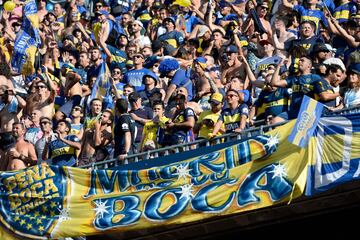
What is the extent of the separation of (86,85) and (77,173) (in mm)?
4986

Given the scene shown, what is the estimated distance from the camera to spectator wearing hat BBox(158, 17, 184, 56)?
25562 mm

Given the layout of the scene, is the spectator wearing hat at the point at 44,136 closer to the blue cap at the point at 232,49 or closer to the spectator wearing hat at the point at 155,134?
the spectator wearing hat at the point at 155,134

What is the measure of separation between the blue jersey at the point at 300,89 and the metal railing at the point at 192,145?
0.49 metres

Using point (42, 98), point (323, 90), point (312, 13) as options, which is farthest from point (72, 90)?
point (323, 90)

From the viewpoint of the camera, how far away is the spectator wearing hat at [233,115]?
20422 millimetres

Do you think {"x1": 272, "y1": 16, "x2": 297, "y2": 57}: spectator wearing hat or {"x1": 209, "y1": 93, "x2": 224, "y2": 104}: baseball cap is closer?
{"x1": 209, "y1": 93, "x2": 224, "y2": 104}: baseball cap

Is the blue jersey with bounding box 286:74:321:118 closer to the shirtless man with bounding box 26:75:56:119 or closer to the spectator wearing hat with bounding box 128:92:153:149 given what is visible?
the spectator wearing hat with bounding box 128:92:153:149

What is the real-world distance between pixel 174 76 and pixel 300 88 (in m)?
3.83

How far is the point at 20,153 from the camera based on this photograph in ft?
73.4

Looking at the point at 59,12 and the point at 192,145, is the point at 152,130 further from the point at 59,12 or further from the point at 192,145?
the point at 59,12

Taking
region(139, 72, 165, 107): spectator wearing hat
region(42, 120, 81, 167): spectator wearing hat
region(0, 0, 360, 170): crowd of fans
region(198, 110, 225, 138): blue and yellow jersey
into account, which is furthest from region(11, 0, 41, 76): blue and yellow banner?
region(198, 110, 225, 138): blue and yellow jersey

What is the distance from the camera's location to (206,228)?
819 inches

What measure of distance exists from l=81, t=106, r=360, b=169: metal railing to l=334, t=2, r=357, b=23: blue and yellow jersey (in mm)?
4044

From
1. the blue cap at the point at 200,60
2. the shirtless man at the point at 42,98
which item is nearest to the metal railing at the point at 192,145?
the blue cap at the point at 200,60
